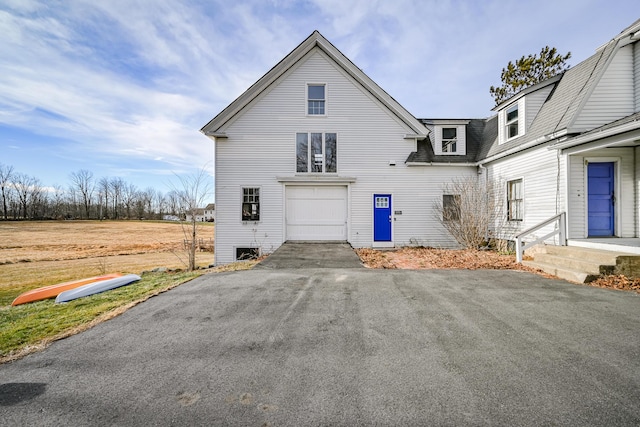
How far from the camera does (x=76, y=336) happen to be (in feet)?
12.2

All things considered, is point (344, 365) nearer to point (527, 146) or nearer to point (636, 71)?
point (527, 146)

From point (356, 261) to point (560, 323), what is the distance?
5043mm

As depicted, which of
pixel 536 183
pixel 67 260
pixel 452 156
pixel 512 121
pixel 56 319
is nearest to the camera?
pixel 56 319

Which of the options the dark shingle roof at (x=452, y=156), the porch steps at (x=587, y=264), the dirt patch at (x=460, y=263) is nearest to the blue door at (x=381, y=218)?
the dirt patch at (x=460, y=263)

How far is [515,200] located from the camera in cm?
1064

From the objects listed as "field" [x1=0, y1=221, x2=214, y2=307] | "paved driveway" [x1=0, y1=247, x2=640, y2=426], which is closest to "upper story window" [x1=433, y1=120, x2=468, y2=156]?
"paved driveway" [x1=0, y1=247, x2=640, y2=426]

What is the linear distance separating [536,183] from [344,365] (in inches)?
401

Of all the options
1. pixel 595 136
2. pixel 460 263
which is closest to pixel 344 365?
pixel 460 263

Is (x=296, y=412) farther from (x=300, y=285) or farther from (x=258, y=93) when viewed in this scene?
(x=258, y=93)

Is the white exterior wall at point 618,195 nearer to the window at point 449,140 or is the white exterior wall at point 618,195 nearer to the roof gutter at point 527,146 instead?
the roof gutter at point 527,146

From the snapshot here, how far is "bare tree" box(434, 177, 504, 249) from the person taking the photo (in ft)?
35.7

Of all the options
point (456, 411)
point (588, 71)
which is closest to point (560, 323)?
point (456, 411)

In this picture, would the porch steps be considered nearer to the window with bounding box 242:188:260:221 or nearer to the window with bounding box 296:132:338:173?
the window with bounding box 296:132:338:173

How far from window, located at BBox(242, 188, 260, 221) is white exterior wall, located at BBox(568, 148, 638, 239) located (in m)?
11.0
